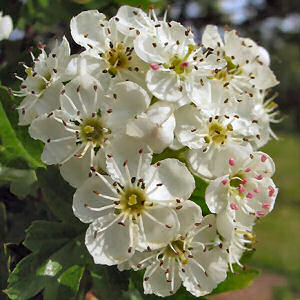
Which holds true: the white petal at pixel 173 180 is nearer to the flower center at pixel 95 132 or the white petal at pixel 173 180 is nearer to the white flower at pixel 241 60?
the flower center at pixel 95 132

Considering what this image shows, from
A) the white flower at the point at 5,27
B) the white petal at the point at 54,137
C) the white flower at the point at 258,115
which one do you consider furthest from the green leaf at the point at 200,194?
the white flower at the point at 5,27

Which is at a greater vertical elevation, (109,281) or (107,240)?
(107,240)

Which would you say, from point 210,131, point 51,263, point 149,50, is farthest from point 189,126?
point 51,263

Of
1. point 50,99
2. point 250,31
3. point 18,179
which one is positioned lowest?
point 250,31

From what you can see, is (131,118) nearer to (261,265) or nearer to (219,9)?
(219,9)

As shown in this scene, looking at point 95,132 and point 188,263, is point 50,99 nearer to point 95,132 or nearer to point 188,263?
point 95,132

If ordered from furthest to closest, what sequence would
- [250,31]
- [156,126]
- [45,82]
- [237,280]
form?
1. [250,31]
2. [237,280]
3. [45,82]
4. [156,126]

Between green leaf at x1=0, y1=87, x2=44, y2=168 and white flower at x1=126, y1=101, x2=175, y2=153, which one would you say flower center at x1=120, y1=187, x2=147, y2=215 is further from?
green leaf at x1=0, y1=87, x2=44, y2=168
